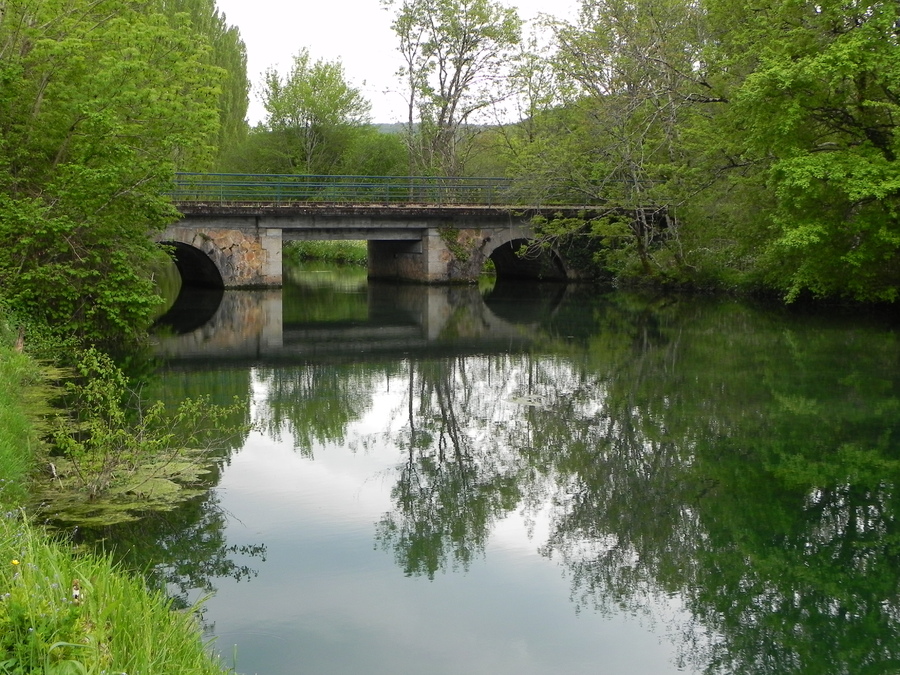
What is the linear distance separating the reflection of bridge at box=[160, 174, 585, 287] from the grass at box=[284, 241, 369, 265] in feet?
43.1

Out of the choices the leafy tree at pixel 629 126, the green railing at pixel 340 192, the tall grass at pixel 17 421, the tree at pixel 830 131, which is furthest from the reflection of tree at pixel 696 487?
the green railing at pixel 340 192

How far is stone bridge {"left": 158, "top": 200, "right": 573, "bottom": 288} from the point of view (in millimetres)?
29812

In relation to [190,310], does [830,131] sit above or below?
above

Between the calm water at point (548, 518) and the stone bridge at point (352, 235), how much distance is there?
14.1 meters

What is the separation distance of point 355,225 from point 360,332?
11.2 metres

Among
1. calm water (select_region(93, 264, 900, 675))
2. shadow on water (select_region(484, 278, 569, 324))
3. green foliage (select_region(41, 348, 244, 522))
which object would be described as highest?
shadow on water (select_region(484, 278, 569, 324))

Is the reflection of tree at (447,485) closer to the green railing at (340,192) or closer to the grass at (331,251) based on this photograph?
the green railing at (340,192)

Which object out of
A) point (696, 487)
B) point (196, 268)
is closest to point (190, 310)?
point (196, 268)

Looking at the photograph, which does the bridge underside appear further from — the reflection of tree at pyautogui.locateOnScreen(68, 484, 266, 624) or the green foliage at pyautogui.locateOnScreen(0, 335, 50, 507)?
the reflection of tree at pyautogui.locateOnScreen(68, 484, 266, 624)

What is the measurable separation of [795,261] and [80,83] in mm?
15431

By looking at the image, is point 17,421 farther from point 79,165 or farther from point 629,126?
point 629,126

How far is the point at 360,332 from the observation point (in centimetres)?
2100

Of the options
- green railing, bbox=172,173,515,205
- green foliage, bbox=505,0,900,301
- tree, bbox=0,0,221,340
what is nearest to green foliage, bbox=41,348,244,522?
tree, bbox=0,0,221,340

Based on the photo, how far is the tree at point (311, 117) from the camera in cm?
4459
